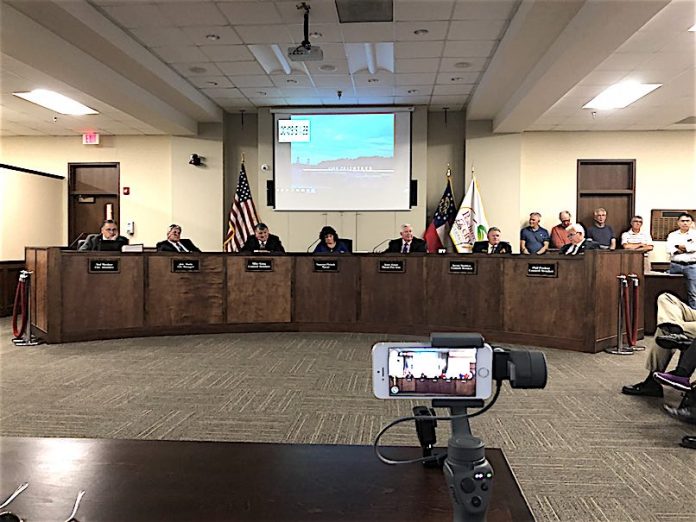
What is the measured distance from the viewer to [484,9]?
570 cm

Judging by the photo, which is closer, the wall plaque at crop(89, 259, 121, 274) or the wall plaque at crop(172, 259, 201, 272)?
the wall plaque at crop(89, 259, 121, 274)

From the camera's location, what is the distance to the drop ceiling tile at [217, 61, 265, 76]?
748 centimetres

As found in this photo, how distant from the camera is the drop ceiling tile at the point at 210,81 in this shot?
814 centimetres

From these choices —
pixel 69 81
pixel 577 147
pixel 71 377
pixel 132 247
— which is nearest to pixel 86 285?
pixel 132 247

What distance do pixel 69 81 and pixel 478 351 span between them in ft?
23.9

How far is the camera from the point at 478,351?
92cm

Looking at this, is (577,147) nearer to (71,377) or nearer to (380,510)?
(71,377)

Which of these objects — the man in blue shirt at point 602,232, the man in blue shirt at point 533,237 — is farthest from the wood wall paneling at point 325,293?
the man in blue shirt at point 602,232

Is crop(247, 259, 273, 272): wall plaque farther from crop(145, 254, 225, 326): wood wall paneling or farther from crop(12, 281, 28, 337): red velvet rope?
crop(12, 281, 28, 337): red velvet rope

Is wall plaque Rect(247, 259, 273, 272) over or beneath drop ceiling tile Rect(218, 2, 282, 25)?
beneath

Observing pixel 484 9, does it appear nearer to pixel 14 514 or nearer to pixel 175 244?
pixel 175 244

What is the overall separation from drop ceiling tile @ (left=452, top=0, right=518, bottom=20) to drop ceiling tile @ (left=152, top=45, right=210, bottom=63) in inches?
119

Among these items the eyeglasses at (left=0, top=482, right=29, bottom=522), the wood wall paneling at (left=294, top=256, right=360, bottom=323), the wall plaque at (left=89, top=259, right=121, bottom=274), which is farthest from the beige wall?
the eyeglasses at (left=0, top=482, right=29, bottom=522)

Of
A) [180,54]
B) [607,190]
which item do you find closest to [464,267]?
[180,54]
